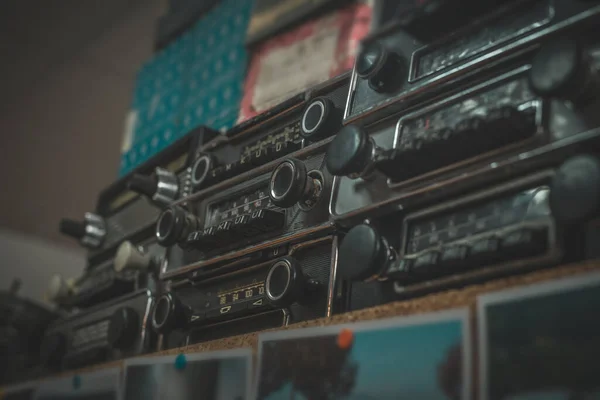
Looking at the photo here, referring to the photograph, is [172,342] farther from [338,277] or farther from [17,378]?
[17,378]

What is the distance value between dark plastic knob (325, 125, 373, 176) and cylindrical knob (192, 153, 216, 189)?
417 mm

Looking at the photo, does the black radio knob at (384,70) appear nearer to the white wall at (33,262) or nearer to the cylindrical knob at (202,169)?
the cylindrical knob at (202,169)

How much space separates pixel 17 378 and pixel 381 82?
1476 mm

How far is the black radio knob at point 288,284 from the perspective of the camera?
87 cm

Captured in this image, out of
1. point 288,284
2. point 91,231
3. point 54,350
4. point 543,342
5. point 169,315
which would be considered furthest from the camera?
point 91,231

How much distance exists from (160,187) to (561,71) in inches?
36.5

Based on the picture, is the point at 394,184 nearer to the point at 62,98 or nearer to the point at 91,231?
the point at 91,231

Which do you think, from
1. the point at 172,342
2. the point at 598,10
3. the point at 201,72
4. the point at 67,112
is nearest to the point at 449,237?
the point at 598,10

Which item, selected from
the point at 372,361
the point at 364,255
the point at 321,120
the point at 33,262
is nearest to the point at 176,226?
the point at 321,120

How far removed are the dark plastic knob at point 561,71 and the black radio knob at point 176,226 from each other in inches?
28.1

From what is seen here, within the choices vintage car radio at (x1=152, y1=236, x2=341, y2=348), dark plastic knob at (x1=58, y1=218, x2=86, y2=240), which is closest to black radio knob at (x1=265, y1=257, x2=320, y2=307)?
vintage car radio at (x1=152, y1=236, x2=341, y2=348)

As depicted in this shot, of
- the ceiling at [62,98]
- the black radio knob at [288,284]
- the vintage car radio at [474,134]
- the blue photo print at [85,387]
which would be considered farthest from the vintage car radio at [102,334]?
the ceiling at [62,98]

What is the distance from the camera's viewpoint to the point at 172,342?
1180mm

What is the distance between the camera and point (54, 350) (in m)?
1.55
